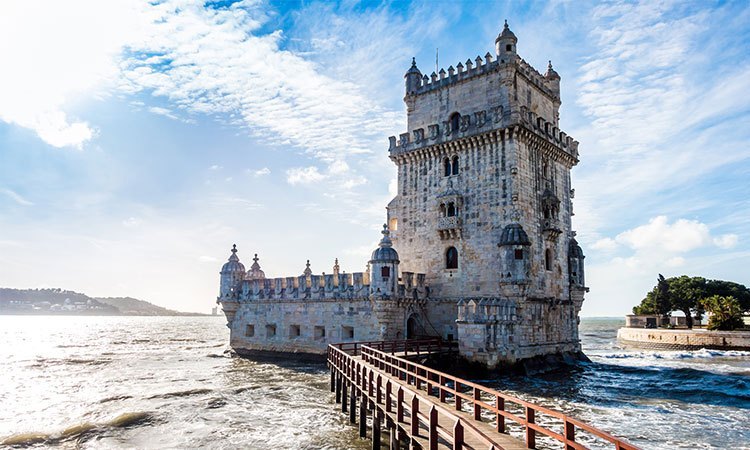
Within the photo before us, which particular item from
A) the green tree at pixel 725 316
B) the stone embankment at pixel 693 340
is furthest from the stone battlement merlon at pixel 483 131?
the green tree at pixel 725 316

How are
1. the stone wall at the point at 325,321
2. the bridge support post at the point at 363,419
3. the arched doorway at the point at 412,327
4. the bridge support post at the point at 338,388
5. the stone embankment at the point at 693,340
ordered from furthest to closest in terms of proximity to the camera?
the stone embankment at the point at 693,340 < the arched doorway at the point at 412,327 < the stone wall at the point at 325,321 < the bridge support post at the point at 338,388 < the bridge support post at the point at 363,419

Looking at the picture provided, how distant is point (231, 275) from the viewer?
4241 centimetres

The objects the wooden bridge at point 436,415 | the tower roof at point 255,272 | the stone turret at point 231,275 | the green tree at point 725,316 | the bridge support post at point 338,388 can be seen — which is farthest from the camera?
the green tree at point 725,316

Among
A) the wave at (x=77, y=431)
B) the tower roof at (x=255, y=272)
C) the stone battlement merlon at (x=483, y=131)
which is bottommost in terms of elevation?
the wave at (x=77, y=431)

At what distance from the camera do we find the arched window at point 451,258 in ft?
108

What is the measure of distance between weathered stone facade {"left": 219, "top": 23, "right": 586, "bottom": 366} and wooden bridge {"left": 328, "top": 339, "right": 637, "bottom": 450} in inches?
191

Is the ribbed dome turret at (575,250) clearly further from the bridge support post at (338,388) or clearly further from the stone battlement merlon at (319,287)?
the bridge support post at (338,388)

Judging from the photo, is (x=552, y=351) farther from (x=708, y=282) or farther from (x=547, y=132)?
(x=708, y=282)

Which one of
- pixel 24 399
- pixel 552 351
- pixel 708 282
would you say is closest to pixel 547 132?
pixel 552 351

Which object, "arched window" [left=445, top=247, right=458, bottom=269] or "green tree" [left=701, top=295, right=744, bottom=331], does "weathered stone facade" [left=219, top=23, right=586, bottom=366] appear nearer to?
"arched window" [left=445, top=247, right=458, bottom=269]

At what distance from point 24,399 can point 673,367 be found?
39612mm

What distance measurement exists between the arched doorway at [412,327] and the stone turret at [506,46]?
16835mm

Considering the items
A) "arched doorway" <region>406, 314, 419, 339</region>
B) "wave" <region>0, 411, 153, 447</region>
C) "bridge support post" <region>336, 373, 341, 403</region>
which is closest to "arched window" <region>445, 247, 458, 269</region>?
"arched doorway" <region>406, 314, 419, 339</region>

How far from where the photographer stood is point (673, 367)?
36875mm
